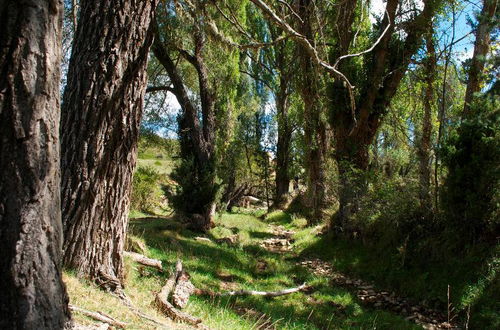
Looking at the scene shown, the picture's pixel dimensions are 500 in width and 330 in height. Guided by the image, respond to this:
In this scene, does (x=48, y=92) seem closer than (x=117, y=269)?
Yes

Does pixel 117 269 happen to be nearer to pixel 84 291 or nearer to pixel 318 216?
pixel 84 291

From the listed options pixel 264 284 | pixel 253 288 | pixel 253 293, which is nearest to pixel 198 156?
pixel 264 284

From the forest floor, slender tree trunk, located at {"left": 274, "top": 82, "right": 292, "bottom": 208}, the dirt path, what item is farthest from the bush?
the dirt path

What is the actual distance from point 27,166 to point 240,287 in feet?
18.8

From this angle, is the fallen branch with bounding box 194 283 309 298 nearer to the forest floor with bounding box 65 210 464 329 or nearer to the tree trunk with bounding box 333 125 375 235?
the forest floor with bounding box 65 210 464 329

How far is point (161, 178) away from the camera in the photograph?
761 inches

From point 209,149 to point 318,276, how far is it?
21.2 feet

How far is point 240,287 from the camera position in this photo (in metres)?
7.21

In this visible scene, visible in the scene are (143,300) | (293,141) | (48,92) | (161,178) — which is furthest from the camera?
(293,141)

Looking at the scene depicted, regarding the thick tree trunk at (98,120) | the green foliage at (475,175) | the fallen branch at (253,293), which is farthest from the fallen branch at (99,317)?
the green foliage at (475,175)

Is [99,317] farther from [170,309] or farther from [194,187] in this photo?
[194,187]

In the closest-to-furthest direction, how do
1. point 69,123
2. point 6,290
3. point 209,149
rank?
1. point 6,290
2. point 69,123
3. point 209,149

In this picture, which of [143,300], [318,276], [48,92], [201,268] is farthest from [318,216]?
[48,92]

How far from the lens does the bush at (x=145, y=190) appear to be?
16859mm
